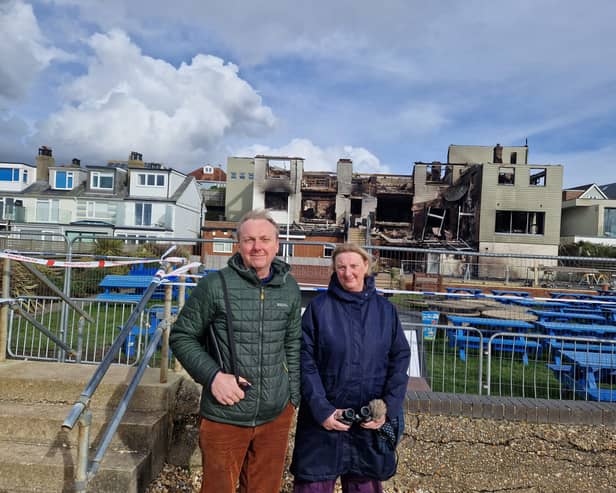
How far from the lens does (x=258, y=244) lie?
241 centimetres

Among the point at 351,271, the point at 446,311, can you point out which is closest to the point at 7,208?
the point at 446,311

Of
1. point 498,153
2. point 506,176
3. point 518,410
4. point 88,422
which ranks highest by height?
point 498,153

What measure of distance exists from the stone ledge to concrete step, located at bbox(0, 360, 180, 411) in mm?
2163

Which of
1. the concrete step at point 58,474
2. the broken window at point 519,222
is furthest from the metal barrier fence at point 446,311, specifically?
the broken window at point 519,222

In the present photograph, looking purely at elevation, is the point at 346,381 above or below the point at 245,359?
below

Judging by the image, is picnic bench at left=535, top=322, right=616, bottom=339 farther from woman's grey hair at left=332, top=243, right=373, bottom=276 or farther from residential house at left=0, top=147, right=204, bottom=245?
residential house at left=0, top=147, right=204, bottom=245

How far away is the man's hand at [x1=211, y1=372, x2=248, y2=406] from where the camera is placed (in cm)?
226

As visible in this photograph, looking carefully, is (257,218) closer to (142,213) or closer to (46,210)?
(142,213)

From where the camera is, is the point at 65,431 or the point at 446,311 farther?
the point at 446,311

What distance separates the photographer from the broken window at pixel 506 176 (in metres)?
36.3

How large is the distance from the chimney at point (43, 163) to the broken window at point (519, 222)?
135 ft

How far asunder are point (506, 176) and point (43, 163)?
Result: 139 ft

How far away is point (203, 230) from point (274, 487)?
1437 inches

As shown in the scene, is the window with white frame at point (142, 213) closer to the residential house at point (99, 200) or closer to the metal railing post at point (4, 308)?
the residential house at point (99, 200)
